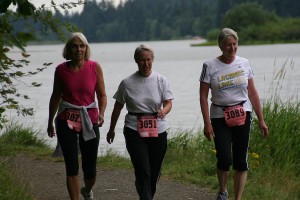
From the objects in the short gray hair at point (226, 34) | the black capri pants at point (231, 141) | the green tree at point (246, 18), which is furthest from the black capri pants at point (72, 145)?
the green tree at point (246, 18)

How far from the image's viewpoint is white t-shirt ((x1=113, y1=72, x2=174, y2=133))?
6.66 metres

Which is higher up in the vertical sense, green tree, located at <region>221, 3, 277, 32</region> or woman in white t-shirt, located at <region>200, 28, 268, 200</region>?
woman in white t-shirt, located at <region>200, 28, 268, 200</region>

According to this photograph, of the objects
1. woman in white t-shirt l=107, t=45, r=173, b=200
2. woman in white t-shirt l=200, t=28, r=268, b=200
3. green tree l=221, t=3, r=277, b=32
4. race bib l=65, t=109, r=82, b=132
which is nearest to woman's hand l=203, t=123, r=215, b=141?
woman in white t-shirt l=200, t=28, r=268, b=200

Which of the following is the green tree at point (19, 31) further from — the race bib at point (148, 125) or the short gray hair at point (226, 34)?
the short gray hair at point (226, 34)

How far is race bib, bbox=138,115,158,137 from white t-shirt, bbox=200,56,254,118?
919 millimetres

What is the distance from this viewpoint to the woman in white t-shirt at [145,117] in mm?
6652

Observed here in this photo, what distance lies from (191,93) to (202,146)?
19907 mm

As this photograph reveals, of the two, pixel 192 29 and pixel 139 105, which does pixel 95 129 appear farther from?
pixel 192 29

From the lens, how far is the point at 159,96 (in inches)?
264

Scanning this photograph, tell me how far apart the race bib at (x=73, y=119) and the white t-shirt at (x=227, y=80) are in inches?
51.7

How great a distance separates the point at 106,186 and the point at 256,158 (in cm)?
237

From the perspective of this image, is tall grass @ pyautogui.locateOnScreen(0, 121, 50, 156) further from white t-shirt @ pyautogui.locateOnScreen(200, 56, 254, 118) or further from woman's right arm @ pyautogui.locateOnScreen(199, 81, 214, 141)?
white t-shirt @ pyautogui.locateOnScreen(200, 56, 254, 118)

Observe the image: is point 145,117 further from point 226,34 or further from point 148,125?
point 226,34

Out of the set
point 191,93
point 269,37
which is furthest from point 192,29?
point 191,93
